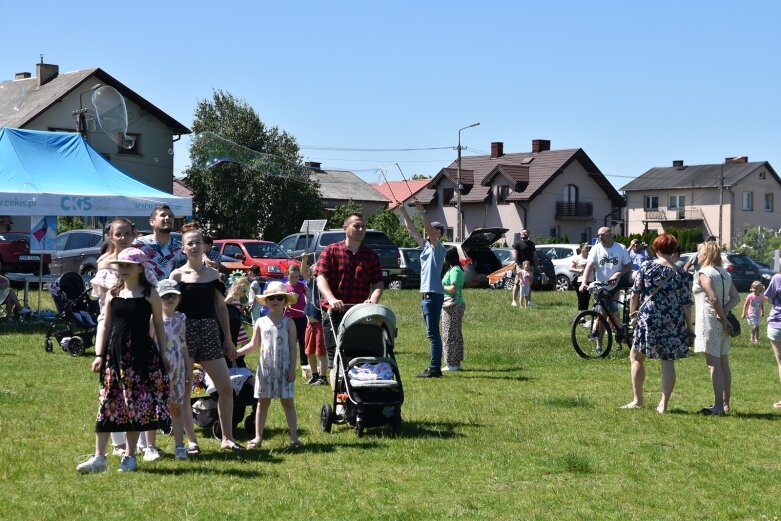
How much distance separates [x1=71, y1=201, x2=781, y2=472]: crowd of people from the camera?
7.51 metres

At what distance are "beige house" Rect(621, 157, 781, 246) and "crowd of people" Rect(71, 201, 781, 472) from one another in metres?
74.3

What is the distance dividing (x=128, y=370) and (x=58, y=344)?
9674mm

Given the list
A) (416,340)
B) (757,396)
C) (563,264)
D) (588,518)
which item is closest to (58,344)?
(416,340)

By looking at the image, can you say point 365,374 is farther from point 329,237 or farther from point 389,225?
point 389,225

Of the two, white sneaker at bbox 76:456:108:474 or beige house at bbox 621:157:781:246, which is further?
beige house at bbox 621:157:781:246

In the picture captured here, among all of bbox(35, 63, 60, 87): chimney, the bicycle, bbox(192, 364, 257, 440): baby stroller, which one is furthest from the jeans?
bbox(35, 63, 60, 87): chimney

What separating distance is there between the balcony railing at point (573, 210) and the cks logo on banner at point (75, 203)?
59.2m

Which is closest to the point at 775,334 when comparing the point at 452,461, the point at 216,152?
the point at 452,461

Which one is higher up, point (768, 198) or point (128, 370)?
point (768, 198)

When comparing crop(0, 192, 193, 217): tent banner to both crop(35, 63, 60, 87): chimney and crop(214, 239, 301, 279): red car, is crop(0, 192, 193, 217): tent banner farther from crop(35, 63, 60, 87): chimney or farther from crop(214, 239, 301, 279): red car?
crop(35, 63, 60, 87): chimney

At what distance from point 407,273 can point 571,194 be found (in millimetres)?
44946

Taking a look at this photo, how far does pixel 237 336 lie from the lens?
1056cm

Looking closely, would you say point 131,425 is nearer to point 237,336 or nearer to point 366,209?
point 237,336

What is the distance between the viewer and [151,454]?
26.2ft
